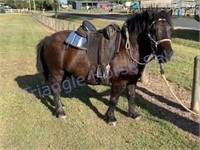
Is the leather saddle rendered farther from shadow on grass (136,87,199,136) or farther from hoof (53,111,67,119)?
shadow on grass (136,87,199,136)

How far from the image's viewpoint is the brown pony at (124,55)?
457 cm

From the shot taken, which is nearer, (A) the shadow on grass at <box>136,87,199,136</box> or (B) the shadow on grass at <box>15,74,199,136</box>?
(A) the shadow on grass at <box>136,87,199,136</box>

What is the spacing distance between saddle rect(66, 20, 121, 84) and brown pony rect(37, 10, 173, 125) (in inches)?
2.8

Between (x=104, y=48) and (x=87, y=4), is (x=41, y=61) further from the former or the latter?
(x=87, y=4)

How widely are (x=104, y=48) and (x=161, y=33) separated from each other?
1.14 meters

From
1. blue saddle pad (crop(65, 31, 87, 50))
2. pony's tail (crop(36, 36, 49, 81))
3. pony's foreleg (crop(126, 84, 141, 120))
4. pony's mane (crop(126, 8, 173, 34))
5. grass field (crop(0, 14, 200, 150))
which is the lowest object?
grass field (crop(0, 14, 200, 150))

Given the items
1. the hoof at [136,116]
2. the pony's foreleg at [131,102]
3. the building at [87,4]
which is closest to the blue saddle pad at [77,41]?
the pony's foreleg at [131,102]

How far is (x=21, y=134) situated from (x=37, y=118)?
728mm

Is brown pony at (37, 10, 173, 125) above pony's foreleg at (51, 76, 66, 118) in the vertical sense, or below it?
above

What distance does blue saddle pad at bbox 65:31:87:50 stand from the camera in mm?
5592

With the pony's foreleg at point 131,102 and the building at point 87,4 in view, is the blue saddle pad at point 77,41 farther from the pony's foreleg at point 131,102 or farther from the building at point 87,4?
the building at point 87,4

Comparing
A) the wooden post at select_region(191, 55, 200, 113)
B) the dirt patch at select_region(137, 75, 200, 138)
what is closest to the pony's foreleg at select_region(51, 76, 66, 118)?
the dirt patch at select_region(137, 75, 200, 138)

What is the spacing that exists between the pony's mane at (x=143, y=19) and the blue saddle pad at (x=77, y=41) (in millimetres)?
881

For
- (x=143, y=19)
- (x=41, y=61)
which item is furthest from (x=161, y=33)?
(x=41, y=61)
